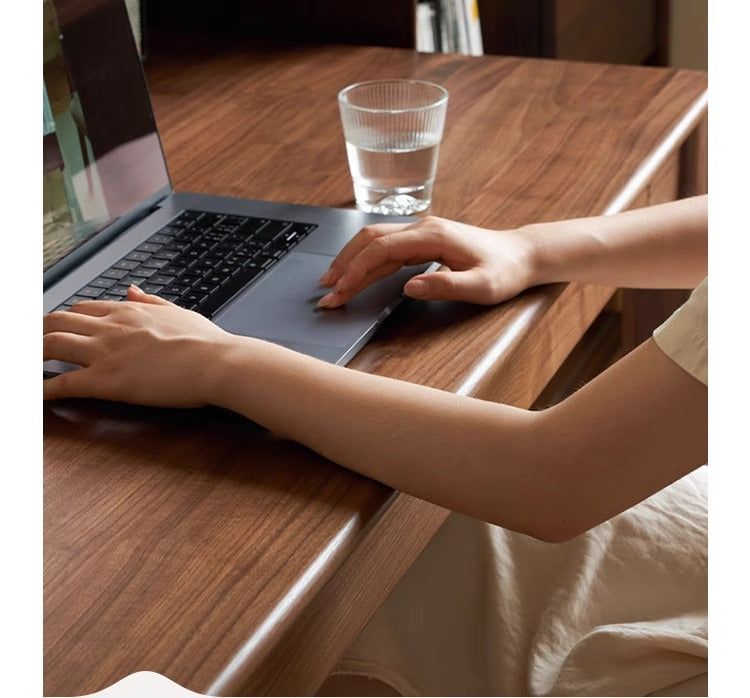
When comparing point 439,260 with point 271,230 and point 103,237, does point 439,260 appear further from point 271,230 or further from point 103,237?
point 103,237

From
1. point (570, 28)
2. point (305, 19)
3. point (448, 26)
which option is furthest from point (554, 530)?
point (570, 28)

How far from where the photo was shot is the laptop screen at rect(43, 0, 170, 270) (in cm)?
101

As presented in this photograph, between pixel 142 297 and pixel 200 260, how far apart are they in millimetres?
115

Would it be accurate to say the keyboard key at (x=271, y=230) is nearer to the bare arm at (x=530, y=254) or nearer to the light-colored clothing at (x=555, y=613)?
the bare arm at (x=530, y=254)

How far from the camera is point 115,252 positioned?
1.02 metres

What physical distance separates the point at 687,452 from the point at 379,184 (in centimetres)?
52

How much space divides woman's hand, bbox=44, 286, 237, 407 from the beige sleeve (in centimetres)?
30

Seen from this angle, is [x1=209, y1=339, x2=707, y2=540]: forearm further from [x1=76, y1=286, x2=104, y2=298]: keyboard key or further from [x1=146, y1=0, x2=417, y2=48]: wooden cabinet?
[x1=146, y1=0, x2=417, y2=48]: wooden cabinet

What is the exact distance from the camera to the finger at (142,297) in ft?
2.91

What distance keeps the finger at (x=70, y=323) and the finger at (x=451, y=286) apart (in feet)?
0.78

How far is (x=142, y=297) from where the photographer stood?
89cm

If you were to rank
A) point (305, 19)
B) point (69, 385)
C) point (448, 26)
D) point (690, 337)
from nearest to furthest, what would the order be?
1. point (690, 337)
2. point (69, 385)
3. point (305, 19)
4. point (448, 26)

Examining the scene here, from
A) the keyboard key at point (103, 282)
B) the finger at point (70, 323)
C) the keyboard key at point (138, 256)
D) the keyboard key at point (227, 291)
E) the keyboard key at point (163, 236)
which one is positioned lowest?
the keyboard key at point (227, 291)

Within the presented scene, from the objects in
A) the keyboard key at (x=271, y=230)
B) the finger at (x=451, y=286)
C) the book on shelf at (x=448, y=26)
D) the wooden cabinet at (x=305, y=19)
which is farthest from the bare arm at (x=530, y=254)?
the book on shelf at (x=448, y=26)
